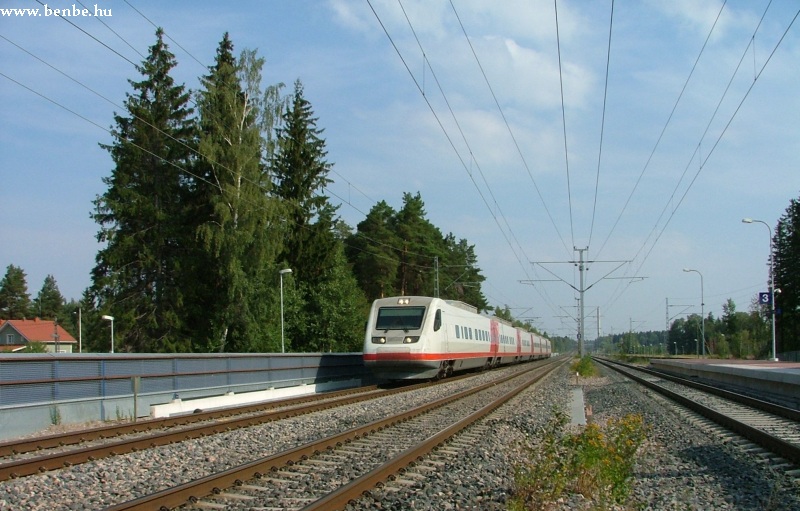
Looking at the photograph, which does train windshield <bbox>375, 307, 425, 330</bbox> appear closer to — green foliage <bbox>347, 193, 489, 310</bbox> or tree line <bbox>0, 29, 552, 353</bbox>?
tree line <bbox>0, 29, 552, 353</bbox>

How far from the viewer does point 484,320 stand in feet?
117

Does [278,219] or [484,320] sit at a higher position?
[278,219]

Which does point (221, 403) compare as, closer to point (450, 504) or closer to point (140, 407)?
point (140, 407)

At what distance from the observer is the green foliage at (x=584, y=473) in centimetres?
721

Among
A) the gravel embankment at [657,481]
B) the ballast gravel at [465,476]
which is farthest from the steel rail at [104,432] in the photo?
the gravel embankment at [657,481]

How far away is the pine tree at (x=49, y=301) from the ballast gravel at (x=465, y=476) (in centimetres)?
13551

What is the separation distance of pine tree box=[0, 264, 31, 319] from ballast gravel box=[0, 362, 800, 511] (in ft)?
399

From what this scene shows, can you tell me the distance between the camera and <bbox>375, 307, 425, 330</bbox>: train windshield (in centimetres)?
2427

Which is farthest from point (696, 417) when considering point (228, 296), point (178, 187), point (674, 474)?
point (178, 187)

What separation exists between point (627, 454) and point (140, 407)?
34.8 feet

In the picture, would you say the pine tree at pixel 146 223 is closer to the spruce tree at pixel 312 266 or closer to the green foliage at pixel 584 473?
the spruce tree at pixel 312 266

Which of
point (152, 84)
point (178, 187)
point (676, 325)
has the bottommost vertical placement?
point (676, 325)

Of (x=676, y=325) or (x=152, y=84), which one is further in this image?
(x=676, y=325)

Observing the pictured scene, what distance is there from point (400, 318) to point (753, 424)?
40.4 feet
